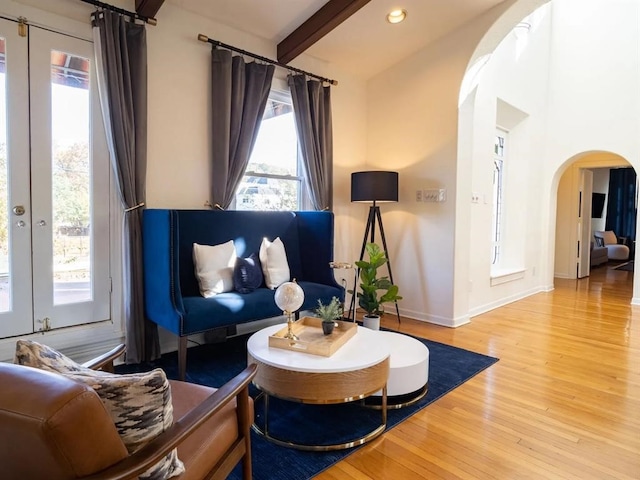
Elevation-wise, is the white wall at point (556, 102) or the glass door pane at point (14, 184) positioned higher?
the white wall at point (556, 102)

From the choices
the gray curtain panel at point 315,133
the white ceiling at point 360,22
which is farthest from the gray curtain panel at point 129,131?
the gray curtain panel at point 315,133

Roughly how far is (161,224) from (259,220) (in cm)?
104

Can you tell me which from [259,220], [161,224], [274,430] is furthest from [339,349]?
[259,220]

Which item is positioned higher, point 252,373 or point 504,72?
point 504,72

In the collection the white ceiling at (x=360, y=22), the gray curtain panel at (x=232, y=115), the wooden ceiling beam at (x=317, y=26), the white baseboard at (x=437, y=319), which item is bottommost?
the white baseboard at (x=437, y=319)

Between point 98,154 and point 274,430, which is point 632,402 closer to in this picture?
point 274,430

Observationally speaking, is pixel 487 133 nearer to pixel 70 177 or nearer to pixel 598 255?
pixel 70 177

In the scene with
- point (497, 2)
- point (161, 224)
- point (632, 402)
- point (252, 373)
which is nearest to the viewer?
point (252, 373)

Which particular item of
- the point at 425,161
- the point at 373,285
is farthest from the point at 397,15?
the point at 373,285

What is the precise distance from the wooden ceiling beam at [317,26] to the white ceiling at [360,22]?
5 centimetres

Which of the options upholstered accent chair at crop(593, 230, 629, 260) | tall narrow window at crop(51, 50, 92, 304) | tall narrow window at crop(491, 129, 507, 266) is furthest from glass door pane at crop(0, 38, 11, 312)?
upholstered accent chair at crop(593, 230, 629, 260)

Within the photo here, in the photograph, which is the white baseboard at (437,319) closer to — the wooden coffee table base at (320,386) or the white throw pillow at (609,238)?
the wooden coffee table base at (320,386)

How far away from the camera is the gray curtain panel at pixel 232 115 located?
3.28 meters

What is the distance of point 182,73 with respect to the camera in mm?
3156
